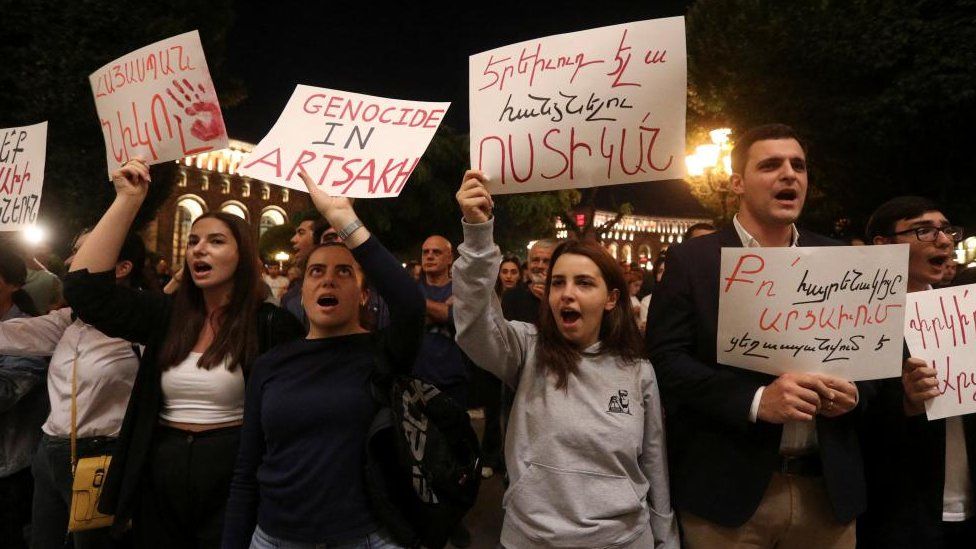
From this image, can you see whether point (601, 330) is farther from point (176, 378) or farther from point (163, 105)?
point (163, 105)

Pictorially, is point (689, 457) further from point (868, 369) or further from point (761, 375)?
point (868, 369)

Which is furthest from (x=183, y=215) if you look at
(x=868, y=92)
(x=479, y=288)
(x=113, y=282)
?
(x=479, y=288)

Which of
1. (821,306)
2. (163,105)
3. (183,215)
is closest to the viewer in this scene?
(821,306)

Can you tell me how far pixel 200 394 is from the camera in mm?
2471

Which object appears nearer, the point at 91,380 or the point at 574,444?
the point at 574,444

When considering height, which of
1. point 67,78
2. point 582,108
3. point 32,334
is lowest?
point 32,334

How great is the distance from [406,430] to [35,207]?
2.58 meters

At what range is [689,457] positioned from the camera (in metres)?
2.29

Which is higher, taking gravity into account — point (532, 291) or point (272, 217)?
point (272, 217)

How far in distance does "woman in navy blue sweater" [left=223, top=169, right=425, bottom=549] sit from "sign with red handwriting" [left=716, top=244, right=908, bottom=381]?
3.60 feet

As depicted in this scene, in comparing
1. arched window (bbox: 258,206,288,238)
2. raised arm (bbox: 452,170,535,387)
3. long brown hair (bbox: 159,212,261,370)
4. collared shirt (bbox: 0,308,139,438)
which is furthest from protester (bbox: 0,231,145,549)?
arched window (bbox: 258,206,288,238)

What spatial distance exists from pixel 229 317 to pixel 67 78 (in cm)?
1531

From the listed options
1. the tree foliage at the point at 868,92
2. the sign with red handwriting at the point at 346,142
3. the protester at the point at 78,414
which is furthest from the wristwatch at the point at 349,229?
the tree foliage at the point at 868,92

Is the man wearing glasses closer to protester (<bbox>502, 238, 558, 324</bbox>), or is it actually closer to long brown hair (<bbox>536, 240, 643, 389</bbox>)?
long brown hair (<bbox>536, 240, 643, 389</bbox>)
